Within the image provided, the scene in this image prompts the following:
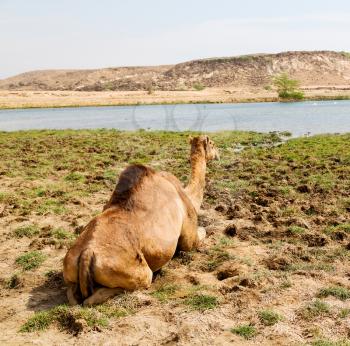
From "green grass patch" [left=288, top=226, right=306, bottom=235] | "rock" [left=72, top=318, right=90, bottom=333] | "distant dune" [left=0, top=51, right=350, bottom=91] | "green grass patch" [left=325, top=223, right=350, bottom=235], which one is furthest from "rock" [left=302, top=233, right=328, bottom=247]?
"distant dune" [left=0, top=51, right=350, bottom=91]

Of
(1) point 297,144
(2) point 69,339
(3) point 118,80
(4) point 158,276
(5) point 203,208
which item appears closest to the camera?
(2) point 69,339

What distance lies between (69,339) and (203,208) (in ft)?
18.6

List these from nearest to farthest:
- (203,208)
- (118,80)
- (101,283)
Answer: (101,283) → (203,208) → (118,80)

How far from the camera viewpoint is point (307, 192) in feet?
→ 38.1

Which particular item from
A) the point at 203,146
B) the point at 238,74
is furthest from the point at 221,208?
the point at 238,74

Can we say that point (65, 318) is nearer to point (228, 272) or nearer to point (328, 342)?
point (228, 272)

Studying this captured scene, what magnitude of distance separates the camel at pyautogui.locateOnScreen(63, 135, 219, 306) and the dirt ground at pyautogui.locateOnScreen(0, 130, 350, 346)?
218 millimetres

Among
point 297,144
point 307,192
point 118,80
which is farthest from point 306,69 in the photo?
point 307,192

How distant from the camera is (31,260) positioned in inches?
295

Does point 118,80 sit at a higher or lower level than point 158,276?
higher

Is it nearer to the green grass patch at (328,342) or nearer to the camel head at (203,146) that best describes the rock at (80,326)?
the green grass patch at (328,342)

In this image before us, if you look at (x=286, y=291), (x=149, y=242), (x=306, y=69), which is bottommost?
(x=286, y=291)

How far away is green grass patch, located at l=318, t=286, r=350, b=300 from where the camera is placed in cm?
590

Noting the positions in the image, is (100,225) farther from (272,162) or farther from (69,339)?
(272,162)
